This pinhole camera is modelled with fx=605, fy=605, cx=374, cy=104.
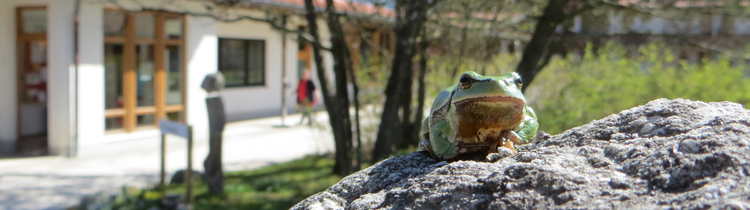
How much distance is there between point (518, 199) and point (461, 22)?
755 cm

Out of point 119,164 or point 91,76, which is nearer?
point 119,164

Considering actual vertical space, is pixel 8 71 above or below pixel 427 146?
above

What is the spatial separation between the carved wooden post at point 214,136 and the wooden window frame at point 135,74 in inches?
160

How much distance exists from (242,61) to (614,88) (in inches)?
443

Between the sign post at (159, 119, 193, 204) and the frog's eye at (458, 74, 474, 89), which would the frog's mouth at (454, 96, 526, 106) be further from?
the sign post at (159, 119, 193, 204)

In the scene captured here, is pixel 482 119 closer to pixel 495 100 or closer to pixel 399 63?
pixel 495 100

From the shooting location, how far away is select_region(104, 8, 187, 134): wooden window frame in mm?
12570

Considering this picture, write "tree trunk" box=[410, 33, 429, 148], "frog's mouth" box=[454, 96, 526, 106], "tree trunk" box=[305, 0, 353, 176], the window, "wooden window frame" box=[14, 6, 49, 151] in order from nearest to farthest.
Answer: "frog's mouth" box=[454, 96, 526, 106]
"tree trunk" box=[305, 0, 353, 176]
"tree trunk" box=[410, 33, 429, 148]
"wooden window frame" box=[14, 6, 49, 151]
the window

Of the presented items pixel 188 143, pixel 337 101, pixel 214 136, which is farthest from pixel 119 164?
pixel 337 101

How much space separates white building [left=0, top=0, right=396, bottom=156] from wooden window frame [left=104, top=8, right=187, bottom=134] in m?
0.02

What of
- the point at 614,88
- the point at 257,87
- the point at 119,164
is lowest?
the point at 119,164

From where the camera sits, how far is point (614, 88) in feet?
30.0

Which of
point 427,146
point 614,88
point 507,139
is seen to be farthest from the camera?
point 614,88

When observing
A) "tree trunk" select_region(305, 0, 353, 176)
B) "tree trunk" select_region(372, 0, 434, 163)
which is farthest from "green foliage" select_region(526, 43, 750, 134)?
"tree trunk" select_region(305, 0, 353, 176)
